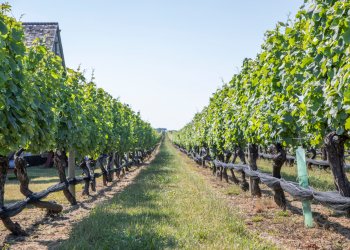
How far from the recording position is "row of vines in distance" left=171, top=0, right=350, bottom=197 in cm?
538

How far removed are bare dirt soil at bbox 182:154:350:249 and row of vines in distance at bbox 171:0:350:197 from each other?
110 centimetres

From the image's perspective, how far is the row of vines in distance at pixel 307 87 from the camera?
17.7 feet

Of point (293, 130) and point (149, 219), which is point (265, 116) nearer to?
point (293, 130)

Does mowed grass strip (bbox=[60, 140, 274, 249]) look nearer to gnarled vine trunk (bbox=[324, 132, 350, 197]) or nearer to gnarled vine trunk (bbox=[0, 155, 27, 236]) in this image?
gnarled vine trunk (bbox=[0, 155, 27, 236])

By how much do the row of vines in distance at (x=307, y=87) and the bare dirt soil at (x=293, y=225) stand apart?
1101 mm

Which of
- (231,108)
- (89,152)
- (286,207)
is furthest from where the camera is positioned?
(231,108)

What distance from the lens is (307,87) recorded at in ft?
21.4

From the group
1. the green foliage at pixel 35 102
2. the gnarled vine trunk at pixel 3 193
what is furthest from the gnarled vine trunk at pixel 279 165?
the gnarled vine trunk at pixel 3 193

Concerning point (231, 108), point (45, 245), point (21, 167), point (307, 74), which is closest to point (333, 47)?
point (307, 74)

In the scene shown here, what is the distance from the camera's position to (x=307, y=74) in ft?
21.9

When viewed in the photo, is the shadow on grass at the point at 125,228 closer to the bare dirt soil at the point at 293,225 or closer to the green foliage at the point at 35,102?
the green foliage at the point at 35,102

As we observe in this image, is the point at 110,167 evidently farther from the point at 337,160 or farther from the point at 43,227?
the point at 337,160

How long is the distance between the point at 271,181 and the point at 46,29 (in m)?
25.3

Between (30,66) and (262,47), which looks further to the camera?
(262,47)
